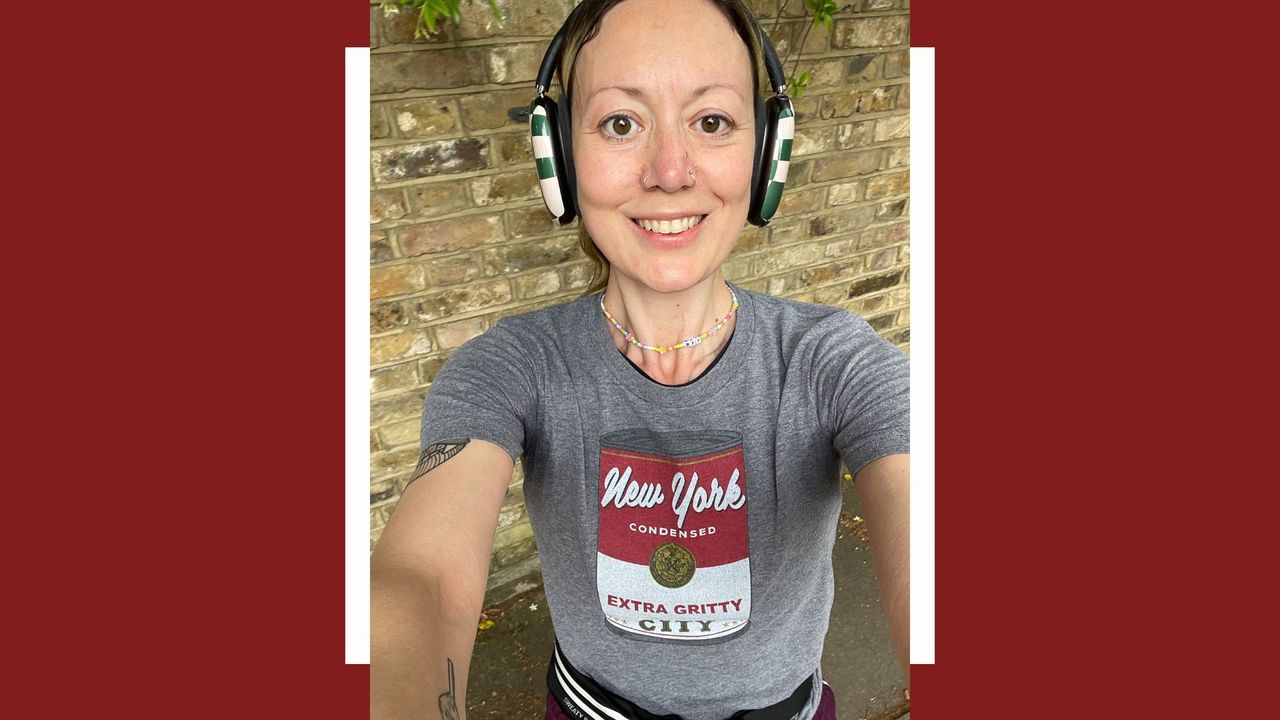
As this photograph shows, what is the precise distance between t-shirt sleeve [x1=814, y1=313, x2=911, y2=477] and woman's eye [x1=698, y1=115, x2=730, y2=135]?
1.19 feet

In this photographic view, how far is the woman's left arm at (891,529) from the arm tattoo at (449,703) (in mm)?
618

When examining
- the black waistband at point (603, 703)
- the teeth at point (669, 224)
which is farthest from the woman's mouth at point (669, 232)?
the black waistband at point (603, 703)

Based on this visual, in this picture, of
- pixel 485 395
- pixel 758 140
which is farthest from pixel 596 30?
pixel 485 395

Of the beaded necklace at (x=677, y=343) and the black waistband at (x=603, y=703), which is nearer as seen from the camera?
the beaded necklace at (x=677, y=343)

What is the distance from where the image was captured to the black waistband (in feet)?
4.60

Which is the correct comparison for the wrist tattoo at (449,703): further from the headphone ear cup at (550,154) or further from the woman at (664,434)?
the headphone ear cup at (550,154)

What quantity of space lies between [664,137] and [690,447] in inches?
18.8

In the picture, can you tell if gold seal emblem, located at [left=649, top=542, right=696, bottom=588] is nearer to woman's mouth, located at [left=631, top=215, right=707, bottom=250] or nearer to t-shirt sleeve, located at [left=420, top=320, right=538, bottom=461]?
t-shirt sleeve, located at [left=420, top=320, right=538, bottom=461]

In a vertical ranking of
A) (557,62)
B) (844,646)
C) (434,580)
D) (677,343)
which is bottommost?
(844,646)

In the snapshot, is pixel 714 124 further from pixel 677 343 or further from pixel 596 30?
pixel 677 343

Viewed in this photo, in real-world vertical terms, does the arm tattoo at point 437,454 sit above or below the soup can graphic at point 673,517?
above

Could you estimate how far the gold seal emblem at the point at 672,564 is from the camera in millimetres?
1252

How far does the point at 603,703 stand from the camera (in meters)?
1.42
